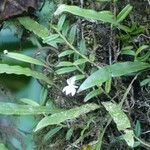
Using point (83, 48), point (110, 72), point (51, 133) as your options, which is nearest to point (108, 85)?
point (110, 72)

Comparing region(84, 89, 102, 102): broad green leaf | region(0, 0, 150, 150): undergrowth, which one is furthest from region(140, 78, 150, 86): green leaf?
region(84, 89, 102, 102): broad green leaf

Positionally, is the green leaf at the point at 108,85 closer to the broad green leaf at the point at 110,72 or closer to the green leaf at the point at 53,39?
the broad green leaf at the point at 110,72

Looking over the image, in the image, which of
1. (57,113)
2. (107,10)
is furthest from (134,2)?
(57,113)

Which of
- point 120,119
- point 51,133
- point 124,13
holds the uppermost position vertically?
point 124,13

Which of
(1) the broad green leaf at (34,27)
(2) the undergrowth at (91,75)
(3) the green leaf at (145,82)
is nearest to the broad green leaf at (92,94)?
(2) the undergrowth at (91,75)

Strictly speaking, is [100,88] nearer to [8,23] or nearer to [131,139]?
[131,139]

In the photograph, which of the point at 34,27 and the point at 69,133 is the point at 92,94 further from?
the point at 34,27

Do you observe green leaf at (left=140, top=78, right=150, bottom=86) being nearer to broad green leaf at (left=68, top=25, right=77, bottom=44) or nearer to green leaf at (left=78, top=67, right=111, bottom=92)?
green leaf at (left=78, top=67, right=111, bottom=92)
